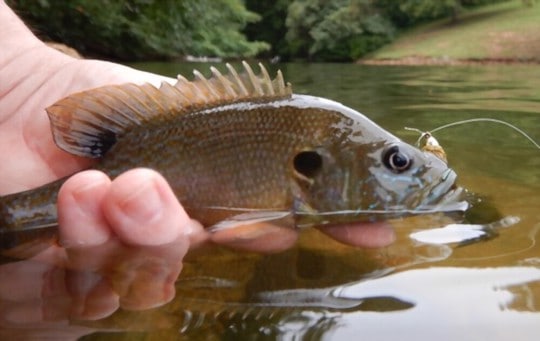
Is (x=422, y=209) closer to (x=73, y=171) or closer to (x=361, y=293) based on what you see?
(x=361, y=293)

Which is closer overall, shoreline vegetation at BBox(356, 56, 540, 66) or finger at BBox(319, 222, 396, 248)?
finger at BBox(319, 222, 396, 248)

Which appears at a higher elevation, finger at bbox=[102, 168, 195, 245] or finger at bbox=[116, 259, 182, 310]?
finger at bbox=[102, 168, 195, 245]

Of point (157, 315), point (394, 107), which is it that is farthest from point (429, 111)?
point (157, 315)

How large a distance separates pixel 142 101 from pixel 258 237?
735 mm

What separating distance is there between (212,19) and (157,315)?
22208 mm

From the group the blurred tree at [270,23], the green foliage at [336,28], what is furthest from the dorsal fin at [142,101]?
the blurred tree at [270,23]

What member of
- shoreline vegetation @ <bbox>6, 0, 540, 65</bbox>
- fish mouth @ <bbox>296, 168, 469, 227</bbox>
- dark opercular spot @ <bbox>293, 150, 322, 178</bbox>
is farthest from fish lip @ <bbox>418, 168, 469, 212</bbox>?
shoreline vegetation @ <bbox>6, 0, 540, 65</bbox>

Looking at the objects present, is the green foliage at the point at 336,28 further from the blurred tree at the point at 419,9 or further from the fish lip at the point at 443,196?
the fish lip at the point at 443,196

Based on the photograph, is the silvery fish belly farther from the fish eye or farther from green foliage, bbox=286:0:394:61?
green foliage, bbox=286:0:394:61

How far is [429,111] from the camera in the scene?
22.4 ft

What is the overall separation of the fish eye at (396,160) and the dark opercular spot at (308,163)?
234 millimetres

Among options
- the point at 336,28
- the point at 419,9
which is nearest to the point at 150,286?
the point at 419,9

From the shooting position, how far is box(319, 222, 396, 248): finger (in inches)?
83.8

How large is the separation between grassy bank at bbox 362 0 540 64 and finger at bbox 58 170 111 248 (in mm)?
26731
